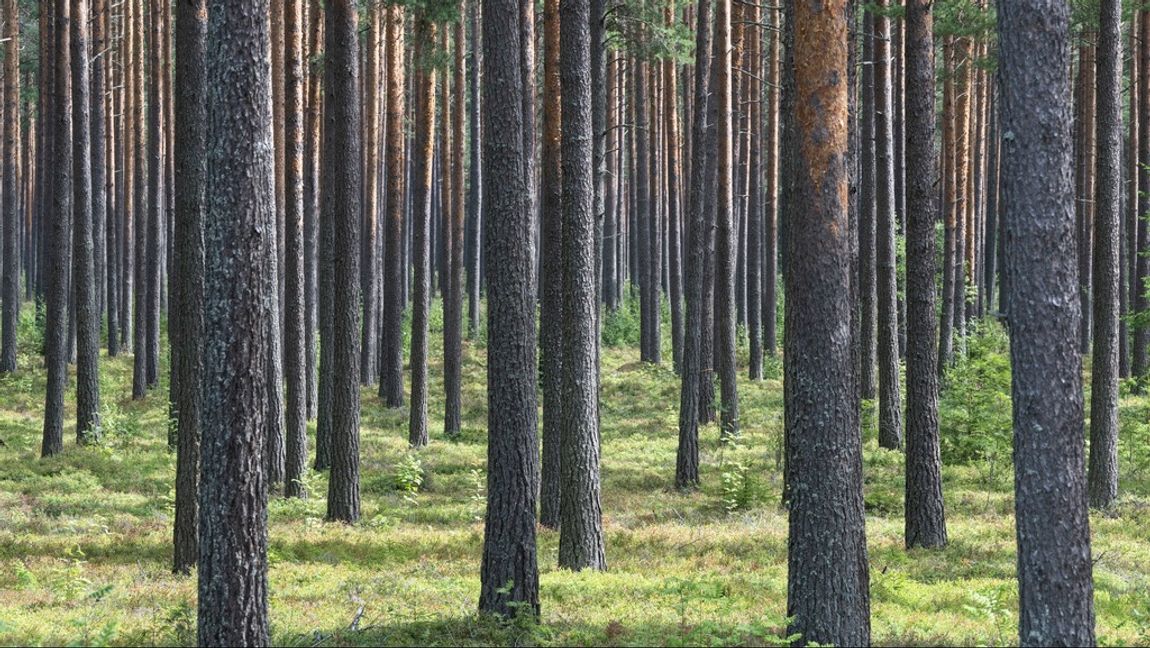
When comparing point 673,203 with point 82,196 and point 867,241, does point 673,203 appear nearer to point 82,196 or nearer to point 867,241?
point 867,241

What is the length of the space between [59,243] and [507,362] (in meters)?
14.8

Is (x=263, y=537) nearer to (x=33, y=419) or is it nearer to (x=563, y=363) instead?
(x=563, y=363)

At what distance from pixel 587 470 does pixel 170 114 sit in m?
26.7

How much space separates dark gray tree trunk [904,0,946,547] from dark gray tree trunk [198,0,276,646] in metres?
7.86

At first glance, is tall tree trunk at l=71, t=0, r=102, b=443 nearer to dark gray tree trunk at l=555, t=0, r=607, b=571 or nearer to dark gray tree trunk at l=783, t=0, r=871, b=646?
dark gray tree trunk at l=555, t=0, r=607, b=571

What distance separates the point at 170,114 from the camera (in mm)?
33719

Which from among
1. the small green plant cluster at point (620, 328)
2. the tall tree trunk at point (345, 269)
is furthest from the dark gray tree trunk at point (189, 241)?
the small green plant cluster at point (620, 328)

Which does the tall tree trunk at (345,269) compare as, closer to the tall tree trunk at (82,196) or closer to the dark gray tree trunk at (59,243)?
the tall tree trunk at (82,196)

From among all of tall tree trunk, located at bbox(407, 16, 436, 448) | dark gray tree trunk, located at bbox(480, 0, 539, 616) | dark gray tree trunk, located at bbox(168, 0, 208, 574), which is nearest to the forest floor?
dark gray tree trunk, located at bbox(480, 0, 539, 616)

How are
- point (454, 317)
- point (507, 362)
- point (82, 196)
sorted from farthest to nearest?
point (454, 317)
point (82, 196)
point (507, 362)

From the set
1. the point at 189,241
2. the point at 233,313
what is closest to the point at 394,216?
the point at 189,241

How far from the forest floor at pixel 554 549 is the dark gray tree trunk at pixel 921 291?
1.91 feet

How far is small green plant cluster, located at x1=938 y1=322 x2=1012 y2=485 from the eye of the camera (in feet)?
58.6

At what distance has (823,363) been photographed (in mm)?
7605
